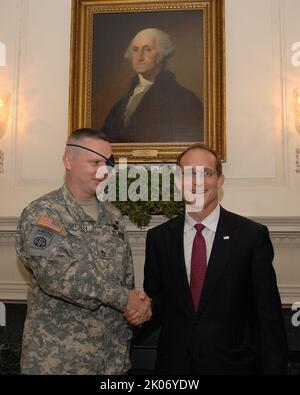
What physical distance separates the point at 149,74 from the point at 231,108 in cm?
89

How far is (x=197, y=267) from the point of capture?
232 cm

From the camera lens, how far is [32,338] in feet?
7.58

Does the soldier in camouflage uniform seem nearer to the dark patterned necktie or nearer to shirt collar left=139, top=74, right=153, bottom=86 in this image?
the dark patterned necktie

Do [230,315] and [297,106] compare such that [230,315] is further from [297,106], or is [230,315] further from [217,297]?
[297,106]

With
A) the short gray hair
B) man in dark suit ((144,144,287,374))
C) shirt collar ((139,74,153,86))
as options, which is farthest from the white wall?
man in dark suit ((144,144,287,374))

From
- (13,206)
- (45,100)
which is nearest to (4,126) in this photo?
(45,100)

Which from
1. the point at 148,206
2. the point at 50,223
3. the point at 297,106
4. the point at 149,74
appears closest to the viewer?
the point at 50,223

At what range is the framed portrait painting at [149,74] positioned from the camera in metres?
4.47

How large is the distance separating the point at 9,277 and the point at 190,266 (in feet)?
8.11

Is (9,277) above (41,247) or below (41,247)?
below

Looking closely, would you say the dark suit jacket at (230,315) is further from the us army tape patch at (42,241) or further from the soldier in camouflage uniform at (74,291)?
the us army tape patch at (42,241)

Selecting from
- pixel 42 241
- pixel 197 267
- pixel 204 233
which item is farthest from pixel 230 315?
pixel 42 241

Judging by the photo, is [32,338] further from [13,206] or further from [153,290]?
[13,206]

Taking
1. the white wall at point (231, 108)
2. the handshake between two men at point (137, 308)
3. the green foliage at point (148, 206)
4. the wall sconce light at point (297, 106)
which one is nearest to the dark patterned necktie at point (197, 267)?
the handshake between two men at point (137, 308)
